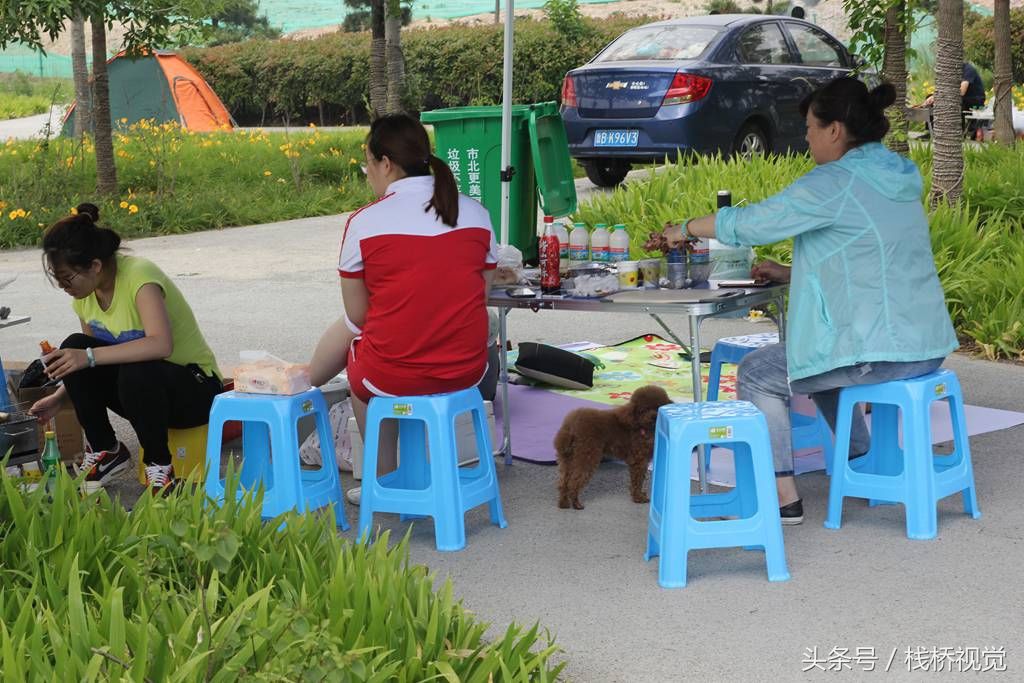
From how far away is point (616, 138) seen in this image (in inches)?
479

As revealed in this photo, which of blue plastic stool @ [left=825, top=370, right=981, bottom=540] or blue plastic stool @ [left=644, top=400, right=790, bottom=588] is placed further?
blue plastic stool @ [left=825, top=370, right=981, bottom=540]

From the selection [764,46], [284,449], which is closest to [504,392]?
[284,449]

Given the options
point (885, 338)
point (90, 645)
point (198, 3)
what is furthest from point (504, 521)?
point (198, 3)

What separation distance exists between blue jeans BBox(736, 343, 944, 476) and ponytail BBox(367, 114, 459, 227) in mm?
1178

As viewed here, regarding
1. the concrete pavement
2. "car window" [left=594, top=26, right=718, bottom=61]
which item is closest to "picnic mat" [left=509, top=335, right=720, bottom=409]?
the concrete pavement

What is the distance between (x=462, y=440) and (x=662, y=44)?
803 centimetres

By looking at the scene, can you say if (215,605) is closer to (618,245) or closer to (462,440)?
(462,440)

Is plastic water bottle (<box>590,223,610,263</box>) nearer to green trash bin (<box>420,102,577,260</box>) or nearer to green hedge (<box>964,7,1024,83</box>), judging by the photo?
green trash bin (<box>420,102,577,260</box>)

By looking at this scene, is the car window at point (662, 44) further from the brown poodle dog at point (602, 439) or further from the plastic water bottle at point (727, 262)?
the brown poodle dog at point (602, 439)

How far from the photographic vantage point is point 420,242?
14.8 ft

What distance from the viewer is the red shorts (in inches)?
180

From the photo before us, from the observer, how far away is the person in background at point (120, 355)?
5.03 metres

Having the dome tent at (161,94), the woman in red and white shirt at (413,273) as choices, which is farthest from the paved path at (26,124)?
the woman in red and white shirt at (413,273)

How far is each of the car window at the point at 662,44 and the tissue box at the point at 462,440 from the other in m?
7.60
